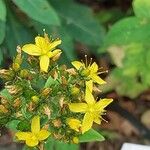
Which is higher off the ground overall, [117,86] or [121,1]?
[121,1]

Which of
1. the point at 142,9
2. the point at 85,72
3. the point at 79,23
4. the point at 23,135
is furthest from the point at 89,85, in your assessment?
the point at 79,23

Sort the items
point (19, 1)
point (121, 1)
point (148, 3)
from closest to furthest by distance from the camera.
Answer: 1. point (19, 1)
2. point (148, 3)
3. point (121, 1)

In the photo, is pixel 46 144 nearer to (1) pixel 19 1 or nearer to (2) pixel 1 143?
(1) pixel 19 1

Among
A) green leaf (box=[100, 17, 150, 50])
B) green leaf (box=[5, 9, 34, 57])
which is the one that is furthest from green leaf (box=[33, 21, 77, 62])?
green leaf (box=[100, 17, 150, 50])

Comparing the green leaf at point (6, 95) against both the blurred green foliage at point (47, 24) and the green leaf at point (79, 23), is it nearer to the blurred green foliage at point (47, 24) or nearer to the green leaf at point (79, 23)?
the blurred green foliage at point (47, 24)

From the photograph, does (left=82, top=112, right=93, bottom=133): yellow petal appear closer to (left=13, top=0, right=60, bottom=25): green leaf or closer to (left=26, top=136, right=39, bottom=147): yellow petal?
(left=26, top=136, right=39, bottom=147): yellow petal

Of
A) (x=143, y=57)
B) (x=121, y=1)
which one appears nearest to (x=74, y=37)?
(x=143, y=57)

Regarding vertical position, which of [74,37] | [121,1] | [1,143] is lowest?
[1,143]
